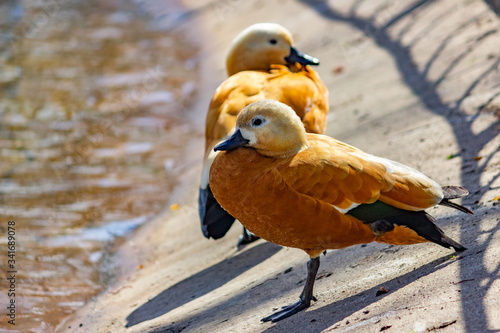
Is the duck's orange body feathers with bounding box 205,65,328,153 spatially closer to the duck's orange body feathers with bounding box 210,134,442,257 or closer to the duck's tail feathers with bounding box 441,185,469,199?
the duck's orange body feathers with bounding box 210,134,442,257

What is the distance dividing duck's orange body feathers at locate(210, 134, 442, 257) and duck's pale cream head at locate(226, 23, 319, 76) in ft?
8.58

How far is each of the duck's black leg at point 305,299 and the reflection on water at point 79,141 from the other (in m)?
2.03

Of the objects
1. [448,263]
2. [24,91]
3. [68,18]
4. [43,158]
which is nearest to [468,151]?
[448,263]

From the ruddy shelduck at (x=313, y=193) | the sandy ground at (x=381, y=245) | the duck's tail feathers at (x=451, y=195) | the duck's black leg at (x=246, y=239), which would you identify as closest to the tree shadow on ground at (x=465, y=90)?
the sandy ground at (x=381, y=245)

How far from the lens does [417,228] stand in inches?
133

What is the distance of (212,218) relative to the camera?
4.54 m

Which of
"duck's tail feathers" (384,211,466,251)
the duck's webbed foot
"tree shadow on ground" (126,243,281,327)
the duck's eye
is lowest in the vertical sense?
"tree shadow on ground" (126,243,281,327)

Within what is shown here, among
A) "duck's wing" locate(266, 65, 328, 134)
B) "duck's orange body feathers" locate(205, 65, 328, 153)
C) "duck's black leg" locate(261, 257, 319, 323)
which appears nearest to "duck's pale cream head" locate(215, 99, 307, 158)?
→ "duck's black leg" locate(261, 257, 319, 323)

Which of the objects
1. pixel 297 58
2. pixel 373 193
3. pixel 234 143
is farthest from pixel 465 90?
pixel 234 143

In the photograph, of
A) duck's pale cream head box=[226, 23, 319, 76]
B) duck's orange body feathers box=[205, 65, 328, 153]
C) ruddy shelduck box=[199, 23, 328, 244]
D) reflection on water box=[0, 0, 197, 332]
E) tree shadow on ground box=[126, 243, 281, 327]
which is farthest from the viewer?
duck's pale cream head box=[226, 23, 319, 76]

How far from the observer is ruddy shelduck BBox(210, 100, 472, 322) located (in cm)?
335

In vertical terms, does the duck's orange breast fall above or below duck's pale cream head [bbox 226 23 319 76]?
above

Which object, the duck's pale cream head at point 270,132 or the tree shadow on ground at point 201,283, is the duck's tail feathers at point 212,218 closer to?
the tree shadow on ground at point 201,283

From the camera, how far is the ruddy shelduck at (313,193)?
3346 mm
